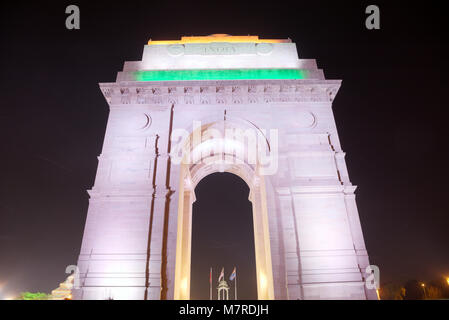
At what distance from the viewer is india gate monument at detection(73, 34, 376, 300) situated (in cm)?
1497

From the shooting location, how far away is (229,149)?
915 inches

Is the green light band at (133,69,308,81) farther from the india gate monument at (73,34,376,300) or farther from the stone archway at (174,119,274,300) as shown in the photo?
the stone archway at (174,119,274,300)

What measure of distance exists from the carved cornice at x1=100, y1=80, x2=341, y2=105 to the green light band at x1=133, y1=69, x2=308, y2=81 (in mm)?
1499

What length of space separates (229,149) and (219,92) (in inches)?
204

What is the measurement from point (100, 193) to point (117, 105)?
20.1 feet

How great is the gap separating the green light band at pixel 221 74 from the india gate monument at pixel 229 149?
9cm

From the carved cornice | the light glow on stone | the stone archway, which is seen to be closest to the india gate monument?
the carved cornice

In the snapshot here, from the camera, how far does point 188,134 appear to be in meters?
18.7

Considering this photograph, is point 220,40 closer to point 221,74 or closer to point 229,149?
point 221,74

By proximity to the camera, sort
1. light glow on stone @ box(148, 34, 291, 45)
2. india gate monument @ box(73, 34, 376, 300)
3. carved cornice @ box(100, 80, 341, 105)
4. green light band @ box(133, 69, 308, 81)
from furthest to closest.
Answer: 1. light glow on stone @ box(148, 34, 291, 45)
2. green light band @ box(133, 69, 308, 81)
3. carved cornice @ box(100, 80, 341, 105)
4. india gate monument @ box(73, 34, 376, 300)

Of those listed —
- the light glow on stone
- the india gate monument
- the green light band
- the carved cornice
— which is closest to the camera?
the india gate monument

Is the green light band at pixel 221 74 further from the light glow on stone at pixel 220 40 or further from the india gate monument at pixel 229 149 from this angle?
the light glow on stone at pixel 220 40
